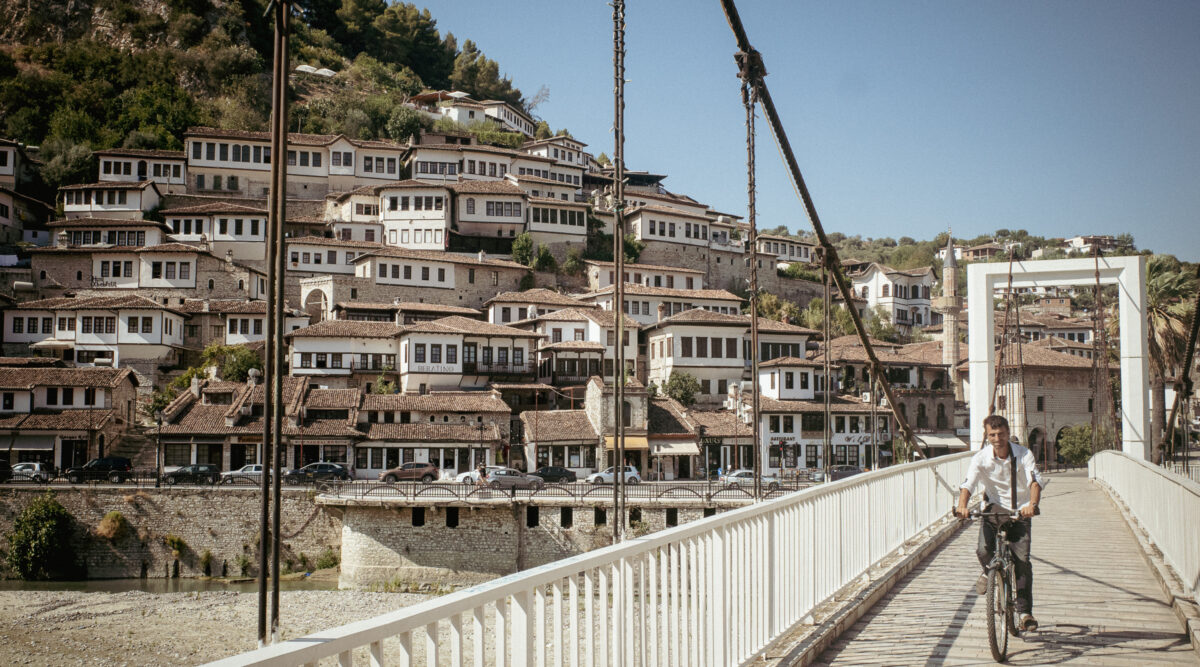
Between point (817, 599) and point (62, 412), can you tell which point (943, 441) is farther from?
point (817, 599)

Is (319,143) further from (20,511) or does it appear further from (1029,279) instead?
(1029,279)

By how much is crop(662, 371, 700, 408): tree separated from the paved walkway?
37503 millimetres

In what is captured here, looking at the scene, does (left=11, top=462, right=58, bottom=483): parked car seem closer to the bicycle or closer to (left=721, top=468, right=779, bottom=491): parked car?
(left=721, top=468, right=779, bottom=491): parked car

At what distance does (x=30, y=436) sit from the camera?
39.7 metres

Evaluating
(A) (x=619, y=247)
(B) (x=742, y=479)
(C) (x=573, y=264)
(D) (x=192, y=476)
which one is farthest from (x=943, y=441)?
(A) (x=619, y=247)

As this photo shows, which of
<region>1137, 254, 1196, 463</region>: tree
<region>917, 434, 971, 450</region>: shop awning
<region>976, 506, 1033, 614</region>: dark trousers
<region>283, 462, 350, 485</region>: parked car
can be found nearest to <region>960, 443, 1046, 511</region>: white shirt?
<region>976, 506, 1033, 614</region>: dark trousers

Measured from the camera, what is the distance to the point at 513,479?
36.0 meters

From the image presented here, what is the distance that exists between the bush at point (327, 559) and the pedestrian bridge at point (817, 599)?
2591 centimetres

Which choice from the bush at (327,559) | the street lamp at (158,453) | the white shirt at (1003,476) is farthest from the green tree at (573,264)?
the white shirt at (1003,476)

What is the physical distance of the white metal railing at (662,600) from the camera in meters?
2.62

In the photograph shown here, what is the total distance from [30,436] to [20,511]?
279 inches

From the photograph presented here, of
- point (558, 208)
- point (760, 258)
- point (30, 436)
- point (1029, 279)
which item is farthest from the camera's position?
point (760, 258)

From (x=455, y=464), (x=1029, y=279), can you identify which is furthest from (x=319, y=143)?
(x=1029, y=279)

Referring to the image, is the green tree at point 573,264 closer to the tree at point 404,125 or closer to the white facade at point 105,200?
the tree at point 404,125
